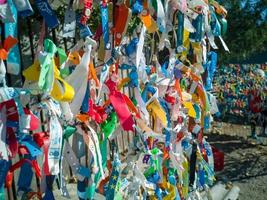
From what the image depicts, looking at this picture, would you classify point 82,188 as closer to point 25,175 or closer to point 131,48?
point 25,175

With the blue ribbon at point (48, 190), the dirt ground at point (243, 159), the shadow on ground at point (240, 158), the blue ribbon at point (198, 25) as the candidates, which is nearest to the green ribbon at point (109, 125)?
the blue ribbon at point (48, 190)

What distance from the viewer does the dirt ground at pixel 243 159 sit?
569 centimetres

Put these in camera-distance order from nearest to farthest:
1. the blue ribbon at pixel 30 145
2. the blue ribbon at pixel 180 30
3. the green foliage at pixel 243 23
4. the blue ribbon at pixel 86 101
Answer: the blue ribbon at pixel 30 145 < the blue ribbon at pixel 86 101 < the blue ribbon at pixel 180 30 < the green foliage at pixel 243 23

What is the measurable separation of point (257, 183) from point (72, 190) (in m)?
4.31

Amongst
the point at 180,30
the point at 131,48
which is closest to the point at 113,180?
the point at 131,48

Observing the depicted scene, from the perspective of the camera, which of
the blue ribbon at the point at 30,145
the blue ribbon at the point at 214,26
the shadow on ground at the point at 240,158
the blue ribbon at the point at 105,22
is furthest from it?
the shadow on ground at the point at 240,158

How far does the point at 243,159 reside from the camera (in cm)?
767

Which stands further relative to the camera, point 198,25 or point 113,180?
point 198,25

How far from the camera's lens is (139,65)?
1570 millimetres

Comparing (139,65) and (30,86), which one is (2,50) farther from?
(139,65)

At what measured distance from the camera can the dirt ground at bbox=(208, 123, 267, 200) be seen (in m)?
5.69

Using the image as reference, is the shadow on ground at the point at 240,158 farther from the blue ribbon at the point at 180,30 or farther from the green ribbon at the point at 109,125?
the green ribbon at the point at 109,125

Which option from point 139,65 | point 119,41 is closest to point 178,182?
point 139,65

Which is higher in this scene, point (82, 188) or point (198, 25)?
point (198, 25)
